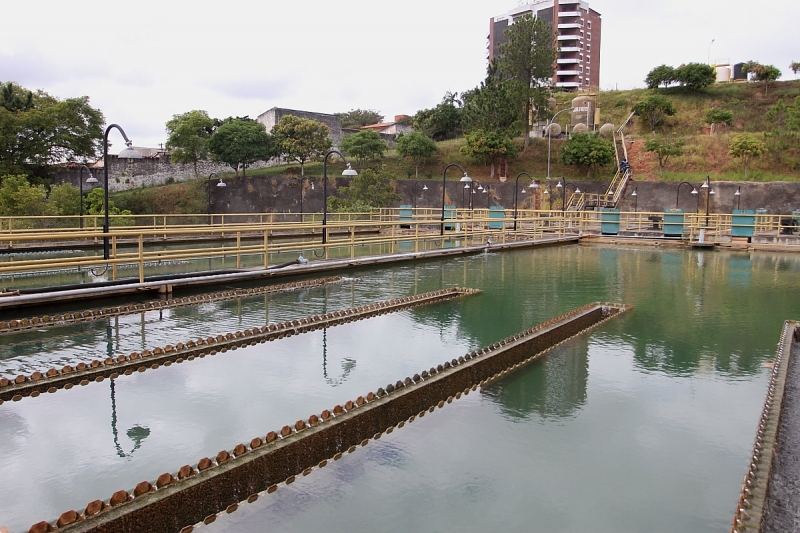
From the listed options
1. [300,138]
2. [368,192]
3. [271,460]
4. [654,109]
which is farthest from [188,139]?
[271,460]

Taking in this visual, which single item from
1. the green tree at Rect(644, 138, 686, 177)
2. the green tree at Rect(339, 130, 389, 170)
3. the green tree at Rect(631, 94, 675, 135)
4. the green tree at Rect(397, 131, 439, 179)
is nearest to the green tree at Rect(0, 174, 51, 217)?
the green tree at Rect(339, 130, 389, 170)

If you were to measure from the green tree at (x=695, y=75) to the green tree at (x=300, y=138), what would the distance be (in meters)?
31.0

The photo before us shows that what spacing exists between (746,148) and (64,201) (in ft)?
125

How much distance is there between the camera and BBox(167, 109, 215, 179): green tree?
44.0m

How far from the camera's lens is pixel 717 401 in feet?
20.8

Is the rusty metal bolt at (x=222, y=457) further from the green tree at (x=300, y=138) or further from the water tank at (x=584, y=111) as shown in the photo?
the water tank at (x=584, y=111)

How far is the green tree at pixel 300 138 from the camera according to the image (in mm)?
45062

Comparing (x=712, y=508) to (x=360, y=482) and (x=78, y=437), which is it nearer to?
(x=360, y=482)

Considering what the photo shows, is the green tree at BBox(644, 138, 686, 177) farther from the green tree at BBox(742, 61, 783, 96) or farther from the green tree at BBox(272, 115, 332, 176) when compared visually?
the green tree at BBox(272, 115, 332, 176)

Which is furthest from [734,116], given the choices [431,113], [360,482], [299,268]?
[360,482]

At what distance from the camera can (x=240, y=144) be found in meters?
44.2

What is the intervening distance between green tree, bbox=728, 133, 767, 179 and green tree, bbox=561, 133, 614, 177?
24.6 ft

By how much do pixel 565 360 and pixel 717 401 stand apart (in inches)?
74.4

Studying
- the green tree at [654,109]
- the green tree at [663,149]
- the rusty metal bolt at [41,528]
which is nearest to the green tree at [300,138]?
the green tree at [663,149]
